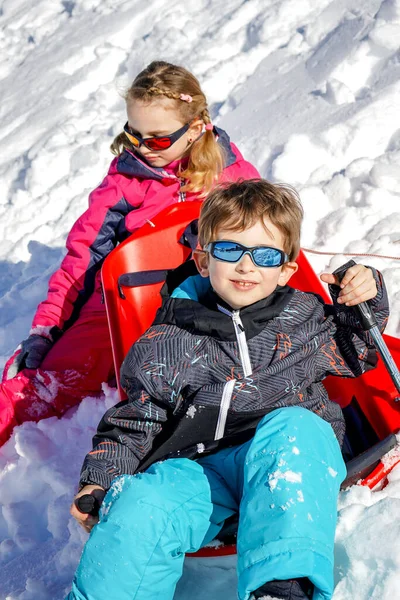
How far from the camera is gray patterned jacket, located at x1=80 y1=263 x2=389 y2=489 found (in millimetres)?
1868

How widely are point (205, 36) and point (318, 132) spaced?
5.59 ft

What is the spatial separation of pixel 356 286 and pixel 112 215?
130 cm

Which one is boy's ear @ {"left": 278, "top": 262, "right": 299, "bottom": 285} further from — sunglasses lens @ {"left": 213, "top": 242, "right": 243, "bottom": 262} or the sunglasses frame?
the sunglasses frame

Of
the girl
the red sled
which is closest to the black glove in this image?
the girl

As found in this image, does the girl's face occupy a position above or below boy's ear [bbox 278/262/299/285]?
above

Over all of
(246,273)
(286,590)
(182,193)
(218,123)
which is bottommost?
(218,123)

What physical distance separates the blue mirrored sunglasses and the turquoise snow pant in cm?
41

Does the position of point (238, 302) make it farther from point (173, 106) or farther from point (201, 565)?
point (173, 106)

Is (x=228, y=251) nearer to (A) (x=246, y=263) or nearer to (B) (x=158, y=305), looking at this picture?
(A) (x=246, y=263)

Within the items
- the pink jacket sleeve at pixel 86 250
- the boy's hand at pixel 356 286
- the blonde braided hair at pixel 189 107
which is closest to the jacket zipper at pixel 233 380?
the boy's hand at pixel 356 286

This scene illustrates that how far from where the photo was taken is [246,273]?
73.4 inches

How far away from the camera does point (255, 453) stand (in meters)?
1.63

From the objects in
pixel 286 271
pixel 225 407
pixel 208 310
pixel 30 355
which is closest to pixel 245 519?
pixel 225 407

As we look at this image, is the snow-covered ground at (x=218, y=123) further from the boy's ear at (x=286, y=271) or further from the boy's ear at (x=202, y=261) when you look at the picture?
the boy's ear at (x=202, y=261)
